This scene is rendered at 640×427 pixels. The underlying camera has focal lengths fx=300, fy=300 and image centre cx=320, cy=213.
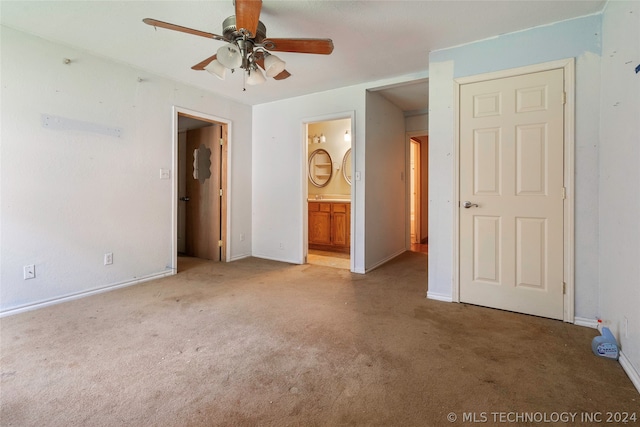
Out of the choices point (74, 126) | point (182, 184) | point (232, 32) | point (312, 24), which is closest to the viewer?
point (232, 32)

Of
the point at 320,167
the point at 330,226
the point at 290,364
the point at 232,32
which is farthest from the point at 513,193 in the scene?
the point at 320,167

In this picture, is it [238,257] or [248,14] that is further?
[238,257]

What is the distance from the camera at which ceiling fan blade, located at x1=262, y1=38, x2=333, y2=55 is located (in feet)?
6.43

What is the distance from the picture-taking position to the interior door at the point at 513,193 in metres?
2.35

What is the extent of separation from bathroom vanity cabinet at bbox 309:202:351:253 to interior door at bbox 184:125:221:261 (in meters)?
1.65

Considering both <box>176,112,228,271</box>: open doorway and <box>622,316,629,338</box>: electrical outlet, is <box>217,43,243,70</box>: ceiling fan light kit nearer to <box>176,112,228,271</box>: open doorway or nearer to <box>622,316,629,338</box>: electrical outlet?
<box>176,112,228,271</box>: open doorway

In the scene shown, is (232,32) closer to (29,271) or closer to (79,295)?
(29,271)

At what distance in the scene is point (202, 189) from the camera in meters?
4.61

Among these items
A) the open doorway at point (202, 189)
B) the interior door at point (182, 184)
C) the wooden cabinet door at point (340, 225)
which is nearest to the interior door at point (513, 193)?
the wooden cabinet door at point (340, 225)

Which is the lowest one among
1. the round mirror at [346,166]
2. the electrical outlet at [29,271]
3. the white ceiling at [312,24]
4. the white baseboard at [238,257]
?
the white baseboard at [238,257]

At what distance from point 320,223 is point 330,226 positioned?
20 cm

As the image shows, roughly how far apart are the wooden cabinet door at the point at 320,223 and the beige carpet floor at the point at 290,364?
2.39 metres

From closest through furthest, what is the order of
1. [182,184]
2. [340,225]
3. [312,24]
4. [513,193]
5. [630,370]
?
[630,370] → [312,24] → [513,193] → [182,184] → [340,225]

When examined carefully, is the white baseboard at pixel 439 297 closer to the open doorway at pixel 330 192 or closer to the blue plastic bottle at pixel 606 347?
the blue plastic bottle at pixel 606 347
